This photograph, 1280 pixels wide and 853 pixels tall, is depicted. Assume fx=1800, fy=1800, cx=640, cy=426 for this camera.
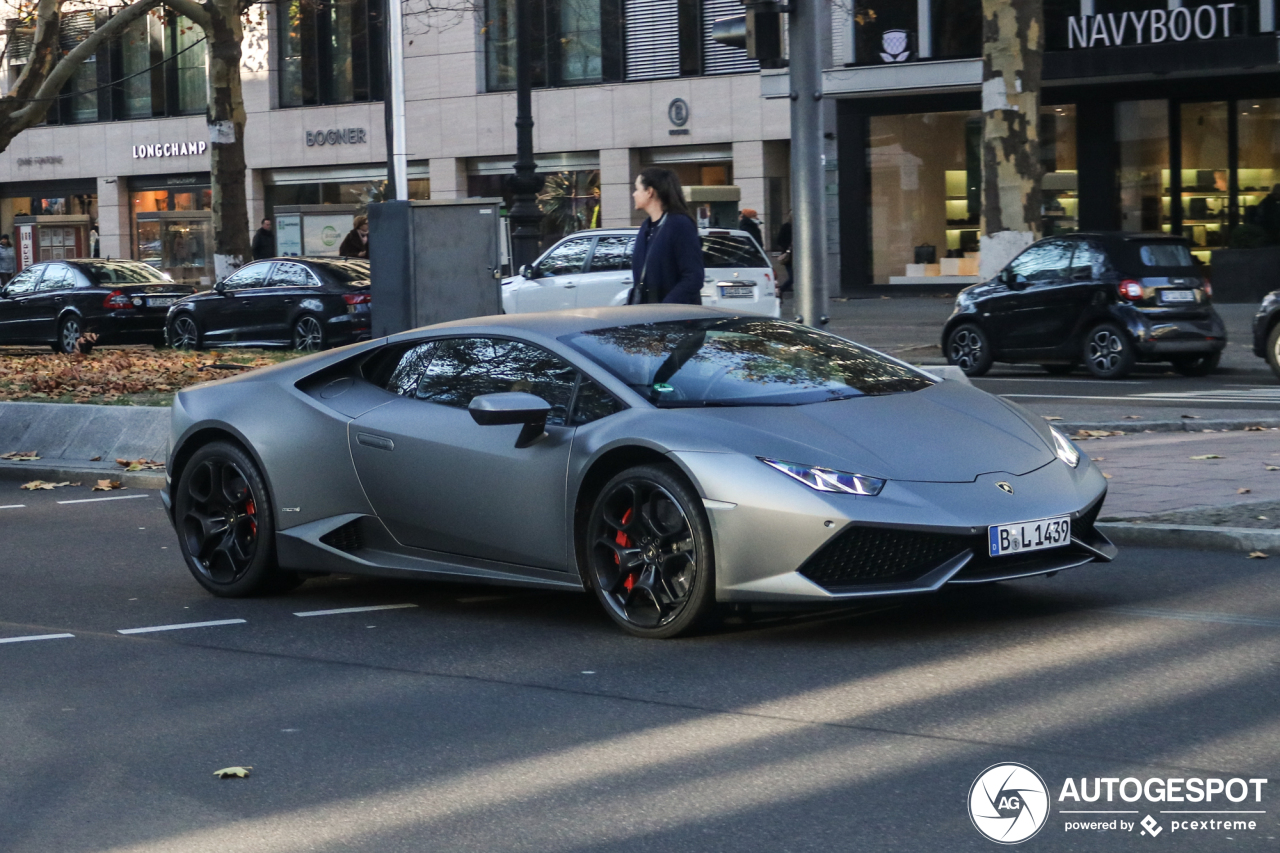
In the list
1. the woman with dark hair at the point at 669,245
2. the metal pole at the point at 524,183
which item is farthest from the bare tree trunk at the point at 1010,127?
the woman with dark hair at the point at 669,245

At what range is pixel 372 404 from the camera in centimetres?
754

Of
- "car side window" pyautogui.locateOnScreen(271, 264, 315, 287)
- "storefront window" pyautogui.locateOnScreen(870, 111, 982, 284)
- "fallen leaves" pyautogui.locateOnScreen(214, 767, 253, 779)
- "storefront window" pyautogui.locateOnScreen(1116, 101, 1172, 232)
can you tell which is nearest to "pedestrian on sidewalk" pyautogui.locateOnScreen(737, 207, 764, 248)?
"storefront window" pyautogui.locateOnScreen(870, 111, 982, 284)

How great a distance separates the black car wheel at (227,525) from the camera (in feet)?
25.4

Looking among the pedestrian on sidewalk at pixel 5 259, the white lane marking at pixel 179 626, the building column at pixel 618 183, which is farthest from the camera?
the pedestrian on sidewalk at pixel 5 259

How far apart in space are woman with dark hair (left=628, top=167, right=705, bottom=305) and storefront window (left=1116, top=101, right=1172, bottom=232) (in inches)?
918

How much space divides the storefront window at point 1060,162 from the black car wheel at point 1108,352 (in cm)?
1502

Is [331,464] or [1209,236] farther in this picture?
[1209,236]

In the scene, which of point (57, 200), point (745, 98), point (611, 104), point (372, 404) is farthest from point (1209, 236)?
point (57, 200)

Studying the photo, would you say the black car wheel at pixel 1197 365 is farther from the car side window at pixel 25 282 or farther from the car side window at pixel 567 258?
the car side window at pixel 25 282

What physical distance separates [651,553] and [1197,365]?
1350 centimetres

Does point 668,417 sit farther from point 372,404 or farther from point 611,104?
point 611,104

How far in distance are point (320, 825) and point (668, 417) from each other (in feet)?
8.05

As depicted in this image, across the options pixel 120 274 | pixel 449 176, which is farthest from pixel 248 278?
pixel 449 176

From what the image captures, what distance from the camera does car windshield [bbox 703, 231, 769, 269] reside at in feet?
70.9
